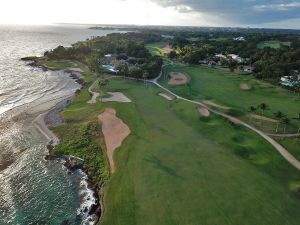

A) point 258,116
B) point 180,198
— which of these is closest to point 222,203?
point 180,198

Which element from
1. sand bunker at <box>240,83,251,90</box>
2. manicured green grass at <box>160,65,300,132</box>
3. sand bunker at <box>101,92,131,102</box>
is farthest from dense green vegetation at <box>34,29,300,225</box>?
sand bunker at <box>240,83,251,90</box>

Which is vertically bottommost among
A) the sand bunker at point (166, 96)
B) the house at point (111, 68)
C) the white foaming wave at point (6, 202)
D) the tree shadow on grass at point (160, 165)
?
the white foaming wave at point (6, 202)

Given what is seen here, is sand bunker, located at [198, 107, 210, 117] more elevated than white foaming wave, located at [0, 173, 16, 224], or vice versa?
sand bunker, located at [198, 107, 210, 117]

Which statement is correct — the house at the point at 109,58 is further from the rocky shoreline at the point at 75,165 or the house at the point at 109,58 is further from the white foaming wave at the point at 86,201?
the white foaming wave at the point at 86,201

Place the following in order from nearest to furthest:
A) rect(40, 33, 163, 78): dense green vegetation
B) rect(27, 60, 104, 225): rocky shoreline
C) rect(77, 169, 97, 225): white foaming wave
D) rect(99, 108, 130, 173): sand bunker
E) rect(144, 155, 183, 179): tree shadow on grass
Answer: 1. rect(77, 169, 97, 225): white foaming wave
2. rect(27, 60, 104, 225): rocky shoreline
3. rect(144, 155, 183, 179): tree shadow on grass
4. rect(99, 108, 130, 173): sand bunker
5. rect(40, 33, 163, 78): dense green vegetation

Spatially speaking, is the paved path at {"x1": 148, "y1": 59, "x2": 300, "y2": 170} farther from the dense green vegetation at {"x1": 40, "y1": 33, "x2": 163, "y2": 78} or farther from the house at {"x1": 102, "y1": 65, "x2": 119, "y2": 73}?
the house at {"x1": 102, "y1": 65, "x2": 119, "y2": 73}

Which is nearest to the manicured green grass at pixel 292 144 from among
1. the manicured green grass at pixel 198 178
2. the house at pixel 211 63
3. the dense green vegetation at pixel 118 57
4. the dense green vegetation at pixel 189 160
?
the dense green vegetation at pixel 189 160
